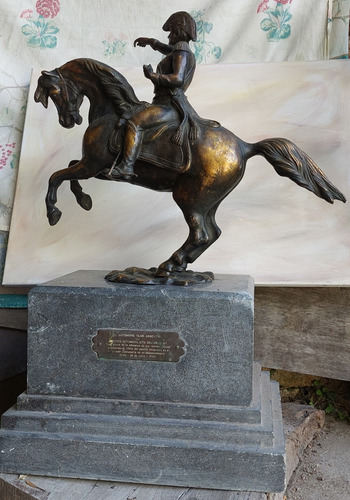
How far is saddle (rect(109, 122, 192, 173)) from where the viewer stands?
1424 millimetres

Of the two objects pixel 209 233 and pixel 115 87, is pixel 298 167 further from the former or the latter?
pixel 115 87

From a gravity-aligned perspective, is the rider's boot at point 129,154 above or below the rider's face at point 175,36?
below

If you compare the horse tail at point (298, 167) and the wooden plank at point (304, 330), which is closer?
the horse tail at point (298, 167)

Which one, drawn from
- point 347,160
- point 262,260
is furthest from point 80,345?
point 347,160

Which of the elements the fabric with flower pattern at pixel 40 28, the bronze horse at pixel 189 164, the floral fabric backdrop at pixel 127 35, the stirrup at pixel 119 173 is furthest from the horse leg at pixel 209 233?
the fabric with flower pattern at pixel 40 28

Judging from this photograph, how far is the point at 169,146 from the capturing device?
1.43 m

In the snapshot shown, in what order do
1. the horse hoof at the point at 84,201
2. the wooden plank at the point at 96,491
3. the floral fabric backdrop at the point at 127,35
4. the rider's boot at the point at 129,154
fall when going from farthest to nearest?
1. the floral fabric backdrop at the point at 127,35
2. the horse hoof at the point at 84,201
3. the rider's boot at the point at 129,154
4. the wooden plank at the point at 96,491

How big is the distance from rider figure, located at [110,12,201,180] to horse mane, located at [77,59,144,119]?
6cm

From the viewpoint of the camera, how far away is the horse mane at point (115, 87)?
1.46m

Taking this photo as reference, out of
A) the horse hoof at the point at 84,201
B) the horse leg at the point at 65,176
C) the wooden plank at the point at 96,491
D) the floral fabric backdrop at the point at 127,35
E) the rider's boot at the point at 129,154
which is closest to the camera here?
the wooden plank at the point at 96,491

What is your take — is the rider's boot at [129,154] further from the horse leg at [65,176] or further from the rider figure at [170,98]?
the horse leg at [65,176]

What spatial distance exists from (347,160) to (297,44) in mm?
527

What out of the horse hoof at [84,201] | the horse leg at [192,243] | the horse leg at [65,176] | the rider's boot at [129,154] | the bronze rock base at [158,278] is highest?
the rider's boot at [129,154]

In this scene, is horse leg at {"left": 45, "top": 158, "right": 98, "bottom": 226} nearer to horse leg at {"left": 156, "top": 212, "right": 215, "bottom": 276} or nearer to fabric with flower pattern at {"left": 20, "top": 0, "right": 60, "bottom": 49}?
horse leg at {"left": 156, "top": 212, "right": 215, "bottom": 276}
